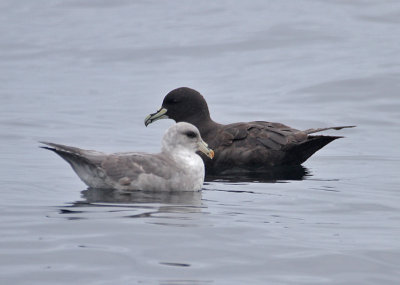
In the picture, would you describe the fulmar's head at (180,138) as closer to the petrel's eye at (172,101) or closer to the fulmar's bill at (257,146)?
the fulmar's bill at (257,146)

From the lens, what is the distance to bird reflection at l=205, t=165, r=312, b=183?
12.1 metres

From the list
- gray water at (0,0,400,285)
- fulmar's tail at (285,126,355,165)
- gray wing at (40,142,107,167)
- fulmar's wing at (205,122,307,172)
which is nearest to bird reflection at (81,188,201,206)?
gray water at (0,0,400,285)

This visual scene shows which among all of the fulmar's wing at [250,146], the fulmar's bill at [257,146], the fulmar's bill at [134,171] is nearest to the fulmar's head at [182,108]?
the fulmar's bill at [257,146]

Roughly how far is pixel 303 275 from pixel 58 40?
19.9 m

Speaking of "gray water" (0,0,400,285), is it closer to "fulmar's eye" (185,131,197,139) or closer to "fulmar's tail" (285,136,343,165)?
"fulmar's tail" (285,136,343,165)

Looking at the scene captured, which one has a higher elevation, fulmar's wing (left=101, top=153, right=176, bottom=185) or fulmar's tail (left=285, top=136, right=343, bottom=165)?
fulmar's tail (left=285, top=136, right=343, bottom=165)

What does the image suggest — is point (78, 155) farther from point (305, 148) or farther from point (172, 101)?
point (305, 148)

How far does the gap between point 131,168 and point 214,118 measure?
6987 mm

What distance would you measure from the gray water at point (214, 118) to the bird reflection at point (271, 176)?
0.45 ft

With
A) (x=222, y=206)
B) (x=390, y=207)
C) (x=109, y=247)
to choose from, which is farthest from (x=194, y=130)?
(x=109, y=247)

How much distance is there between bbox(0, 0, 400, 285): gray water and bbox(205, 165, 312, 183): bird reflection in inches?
5.4

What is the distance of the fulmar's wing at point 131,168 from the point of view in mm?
10641

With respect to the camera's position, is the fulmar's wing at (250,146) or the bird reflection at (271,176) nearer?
the bird reflection at (271,176)

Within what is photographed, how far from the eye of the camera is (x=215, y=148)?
12.9 metres
